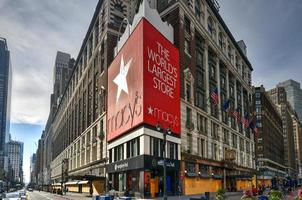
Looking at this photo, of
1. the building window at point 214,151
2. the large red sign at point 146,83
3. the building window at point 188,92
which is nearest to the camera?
the large red sign at point 146,83

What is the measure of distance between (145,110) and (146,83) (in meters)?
3.65

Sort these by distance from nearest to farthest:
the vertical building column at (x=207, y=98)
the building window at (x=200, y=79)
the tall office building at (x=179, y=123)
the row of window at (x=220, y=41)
Result: the tall office building at (x=179, y=123) → the row of window at (x=220, y=41) → the building window at (x=200, y=79) → the vertical building column at (x=207, y=98)

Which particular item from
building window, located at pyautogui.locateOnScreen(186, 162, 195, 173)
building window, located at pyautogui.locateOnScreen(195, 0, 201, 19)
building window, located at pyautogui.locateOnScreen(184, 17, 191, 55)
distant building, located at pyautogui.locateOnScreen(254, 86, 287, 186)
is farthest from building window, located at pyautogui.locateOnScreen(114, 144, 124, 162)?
distant building, located at pyautogui.locateOnScreen(254, 86, 287, 186)

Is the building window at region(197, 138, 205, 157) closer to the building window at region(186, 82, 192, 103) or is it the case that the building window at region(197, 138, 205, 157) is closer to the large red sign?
the building window at region(186, 82, 192, 103)

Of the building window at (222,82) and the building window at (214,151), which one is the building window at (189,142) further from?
the building window at (222,82)

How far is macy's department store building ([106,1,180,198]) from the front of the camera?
47.5 metres

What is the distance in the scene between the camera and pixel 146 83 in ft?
157

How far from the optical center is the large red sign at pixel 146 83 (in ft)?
159

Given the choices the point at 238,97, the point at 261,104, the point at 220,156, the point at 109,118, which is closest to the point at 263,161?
the point at 261,104

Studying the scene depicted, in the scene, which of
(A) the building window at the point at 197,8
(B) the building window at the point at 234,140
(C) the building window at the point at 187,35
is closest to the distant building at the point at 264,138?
(B) the building window at the point at 234,140

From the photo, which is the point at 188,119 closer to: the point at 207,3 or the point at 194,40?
the point at 194,40

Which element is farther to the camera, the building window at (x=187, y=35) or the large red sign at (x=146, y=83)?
the building window at (x=187, y=35)

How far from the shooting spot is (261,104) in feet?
443

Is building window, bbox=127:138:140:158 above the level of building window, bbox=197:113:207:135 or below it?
below
